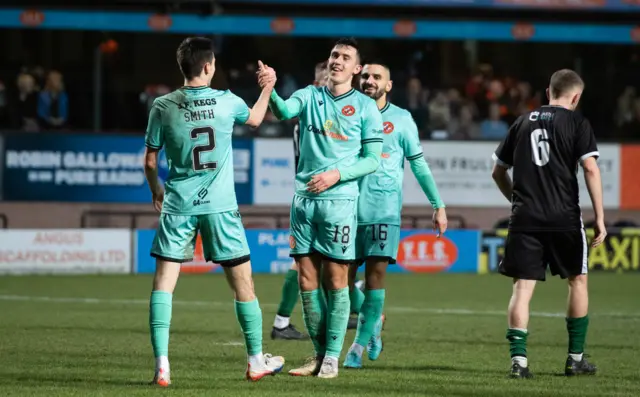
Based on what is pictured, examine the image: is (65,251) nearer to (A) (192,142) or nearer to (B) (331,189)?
(B) (331,189)

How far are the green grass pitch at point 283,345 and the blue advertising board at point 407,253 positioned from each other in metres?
3.24

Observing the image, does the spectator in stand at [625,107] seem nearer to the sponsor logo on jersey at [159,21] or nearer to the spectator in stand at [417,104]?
the spectator in stand at [417,104]

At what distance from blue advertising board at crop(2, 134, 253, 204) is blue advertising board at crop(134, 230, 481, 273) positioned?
2795 mm

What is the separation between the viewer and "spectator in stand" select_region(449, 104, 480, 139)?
27.4 metres

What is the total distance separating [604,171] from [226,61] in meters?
8.22

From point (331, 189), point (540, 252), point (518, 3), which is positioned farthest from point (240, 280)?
point (518, 3)

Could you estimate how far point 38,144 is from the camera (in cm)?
2583

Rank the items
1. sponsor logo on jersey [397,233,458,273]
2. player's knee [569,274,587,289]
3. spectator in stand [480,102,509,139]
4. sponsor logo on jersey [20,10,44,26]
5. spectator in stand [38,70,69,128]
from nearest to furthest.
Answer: player's knee [569,274,587,289], sponsor logo on jersey [397,233,458,273], spectator in stand [38,70,69,128], sponsor logo on jersey [20,10,44,26], spectator in stand [480,102,509,139]

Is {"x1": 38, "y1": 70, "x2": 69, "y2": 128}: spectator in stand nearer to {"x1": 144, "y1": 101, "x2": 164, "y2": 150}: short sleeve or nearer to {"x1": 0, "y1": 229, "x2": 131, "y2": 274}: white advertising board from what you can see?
{"x1": 0, "y1": 229, "x2": 131, "y2": 274}: white advertising board

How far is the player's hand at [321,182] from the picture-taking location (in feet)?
28.0

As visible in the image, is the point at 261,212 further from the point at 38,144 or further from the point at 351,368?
the point at 351,368

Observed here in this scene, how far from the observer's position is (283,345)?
11367 mm

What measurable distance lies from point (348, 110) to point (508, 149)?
123 centimetres

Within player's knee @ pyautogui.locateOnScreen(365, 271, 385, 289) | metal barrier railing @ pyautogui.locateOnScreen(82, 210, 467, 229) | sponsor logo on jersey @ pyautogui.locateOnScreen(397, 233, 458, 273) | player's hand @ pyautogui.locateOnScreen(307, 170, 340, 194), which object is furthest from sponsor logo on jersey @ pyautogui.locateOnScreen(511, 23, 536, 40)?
player's hand @ pyautogui.locateOnScreen(307, 170, 340, 194)
